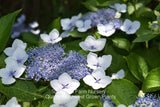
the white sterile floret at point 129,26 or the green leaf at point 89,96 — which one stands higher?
the white sterile floret at point 129,26

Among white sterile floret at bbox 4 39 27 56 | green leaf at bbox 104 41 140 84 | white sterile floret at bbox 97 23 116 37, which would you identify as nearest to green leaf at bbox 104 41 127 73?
green leaf at bbox 104 41 140 84

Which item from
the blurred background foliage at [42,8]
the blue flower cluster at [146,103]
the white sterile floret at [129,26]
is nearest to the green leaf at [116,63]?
the white sterile floret at [129,26]

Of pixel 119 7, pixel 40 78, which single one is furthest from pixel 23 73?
pixel 119 7

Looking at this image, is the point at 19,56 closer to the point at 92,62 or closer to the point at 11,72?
the point at 11,72

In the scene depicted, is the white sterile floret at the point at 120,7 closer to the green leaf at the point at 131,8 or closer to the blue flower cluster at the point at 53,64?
the green leaf at the point at 131,8

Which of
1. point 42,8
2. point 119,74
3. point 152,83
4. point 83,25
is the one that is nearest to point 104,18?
point 83,25

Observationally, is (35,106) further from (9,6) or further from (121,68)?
(9,6)
